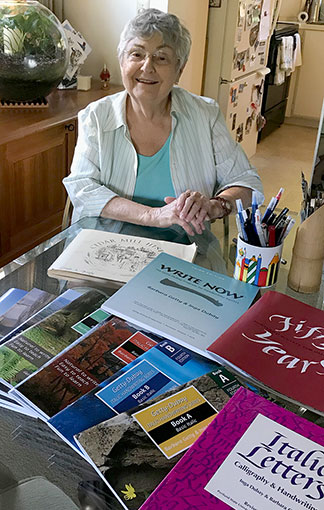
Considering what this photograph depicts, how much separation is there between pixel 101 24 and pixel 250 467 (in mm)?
2474

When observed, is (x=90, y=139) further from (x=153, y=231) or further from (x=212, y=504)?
(x=212, y=504)

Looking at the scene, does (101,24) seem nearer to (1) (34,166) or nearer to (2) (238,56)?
(1) (34,166)

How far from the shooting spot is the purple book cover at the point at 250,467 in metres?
0.62

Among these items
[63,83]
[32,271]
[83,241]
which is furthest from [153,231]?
[63,83]

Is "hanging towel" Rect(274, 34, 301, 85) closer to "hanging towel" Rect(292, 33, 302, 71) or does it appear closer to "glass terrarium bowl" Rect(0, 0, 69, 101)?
"hanging towel" Rect(292, 33, 302, 71)

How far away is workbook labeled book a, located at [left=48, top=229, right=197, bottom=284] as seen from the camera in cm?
112

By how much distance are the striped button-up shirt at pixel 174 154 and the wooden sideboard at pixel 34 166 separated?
537 millimetres

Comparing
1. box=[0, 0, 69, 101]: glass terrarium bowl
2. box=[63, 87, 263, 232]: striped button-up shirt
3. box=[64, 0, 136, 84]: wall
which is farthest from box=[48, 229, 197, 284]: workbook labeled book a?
box=[64, 0, 136, 84]: wall

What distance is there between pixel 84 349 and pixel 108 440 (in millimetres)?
201

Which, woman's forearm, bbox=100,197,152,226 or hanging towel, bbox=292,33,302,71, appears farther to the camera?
hanging towel, bbox=292,33,302,71

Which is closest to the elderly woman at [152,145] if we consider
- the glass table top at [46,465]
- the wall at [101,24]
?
the glass table top at [46,465]

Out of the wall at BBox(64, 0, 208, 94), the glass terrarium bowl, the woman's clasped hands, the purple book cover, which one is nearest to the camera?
the purple book cover

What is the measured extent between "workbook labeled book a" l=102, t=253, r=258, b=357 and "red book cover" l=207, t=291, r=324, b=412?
32 millimetres

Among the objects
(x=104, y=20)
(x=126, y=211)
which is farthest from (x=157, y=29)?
(x=104, y=20)
